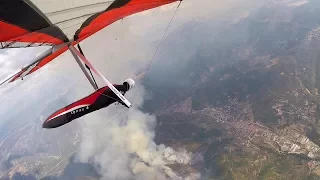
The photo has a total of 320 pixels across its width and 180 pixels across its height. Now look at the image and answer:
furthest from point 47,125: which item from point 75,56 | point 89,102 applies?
point 75,56

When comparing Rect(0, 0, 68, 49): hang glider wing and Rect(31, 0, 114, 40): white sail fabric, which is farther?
Rect(31, 0, 114, 40): white sail fabric

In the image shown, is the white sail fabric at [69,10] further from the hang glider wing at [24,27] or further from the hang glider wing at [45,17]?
the hang glider wing at [24,27]

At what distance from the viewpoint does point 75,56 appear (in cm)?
1791

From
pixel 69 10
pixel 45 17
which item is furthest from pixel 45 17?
pixel 69 10

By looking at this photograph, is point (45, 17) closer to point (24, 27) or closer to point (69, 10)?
point (69, 10)

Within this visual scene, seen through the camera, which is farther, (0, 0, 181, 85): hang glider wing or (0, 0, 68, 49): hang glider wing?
(0, 0, 181, 85): hang glider wing

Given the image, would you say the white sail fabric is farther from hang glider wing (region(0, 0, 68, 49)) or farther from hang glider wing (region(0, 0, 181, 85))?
hang glider wing (region(0, 0, 68, 49))

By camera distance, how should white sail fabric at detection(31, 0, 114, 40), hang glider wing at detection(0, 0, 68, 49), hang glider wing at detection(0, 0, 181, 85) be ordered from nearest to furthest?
1. hang glider wing at detection(0, 0, 68, 49)
2. hang glider wing at detection(0, 0, 181, 85)
3. white sail fabric at detection(31, 0, 114, 40)

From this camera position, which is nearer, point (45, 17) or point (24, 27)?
point (45, 17)

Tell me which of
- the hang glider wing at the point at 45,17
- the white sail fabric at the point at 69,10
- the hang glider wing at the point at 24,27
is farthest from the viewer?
the white sail fabric at the point at 69,10

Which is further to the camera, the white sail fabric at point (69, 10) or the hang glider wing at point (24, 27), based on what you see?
the white sail fabric at point (69, 10)

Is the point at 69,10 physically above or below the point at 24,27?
above

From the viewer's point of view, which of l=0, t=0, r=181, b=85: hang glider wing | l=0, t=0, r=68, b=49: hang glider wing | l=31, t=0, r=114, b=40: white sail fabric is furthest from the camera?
l=31, t=0, r=114, b=40: white sail fabric

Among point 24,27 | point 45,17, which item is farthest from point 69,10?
point 24,27
